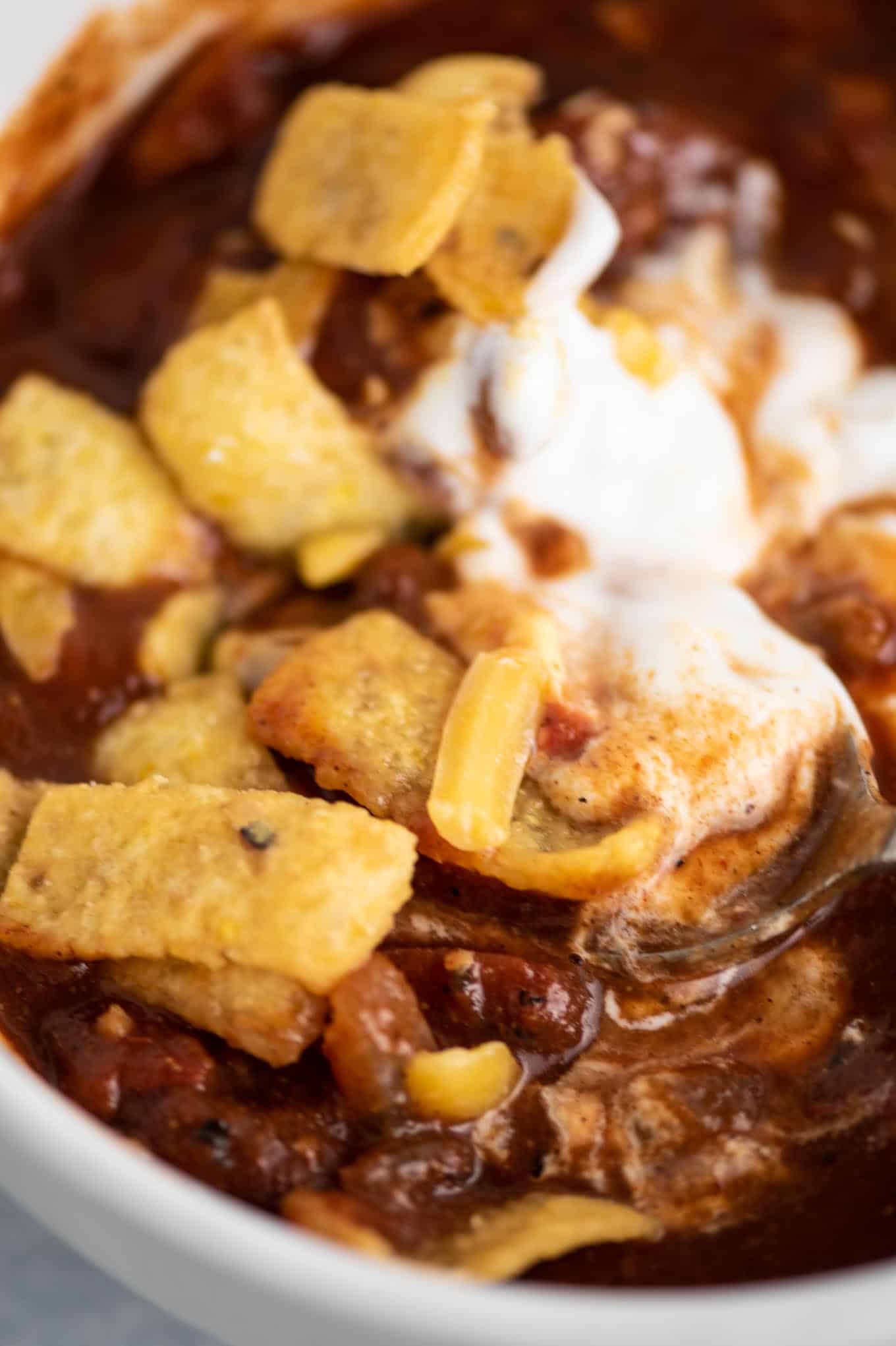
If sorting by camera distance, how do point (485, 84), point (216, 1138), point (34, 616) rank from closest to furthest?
1. point (216, 1138)
2. point (34, 616)
3. point (485, 84)

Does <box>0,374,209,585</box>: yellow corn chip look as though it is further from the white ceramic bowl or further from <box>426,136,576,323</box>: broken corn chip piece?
the white ceramic bowl

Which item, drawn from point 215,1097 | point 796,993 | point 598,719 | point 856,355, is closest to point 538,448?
point 598,719

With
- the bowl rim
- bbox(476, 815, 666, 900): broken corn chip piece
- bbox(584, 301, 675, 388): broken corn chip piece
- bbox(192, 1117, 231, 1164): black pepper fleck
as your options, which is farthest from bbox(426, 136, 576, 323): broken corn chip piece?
the bowl rim

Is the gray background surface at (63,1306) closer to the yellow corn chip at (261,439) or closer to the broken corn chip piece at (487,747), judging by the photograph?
the broken corn chip piece at (487,747)

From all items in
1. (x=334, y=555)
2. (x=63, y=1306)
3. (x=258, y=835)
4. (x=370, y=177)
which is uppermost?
(x=370, y=177)

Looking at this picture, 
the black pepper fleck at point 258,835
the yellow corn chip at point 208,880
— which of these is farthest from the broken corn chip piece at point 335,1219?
the black pepper fleck at point 258,835

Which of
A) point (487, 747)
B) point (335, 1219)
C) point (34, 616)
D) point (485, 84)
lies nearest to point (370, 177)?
point (485, 84)

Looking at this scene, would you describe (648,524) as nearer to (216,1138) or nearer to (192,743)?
(192,743)
